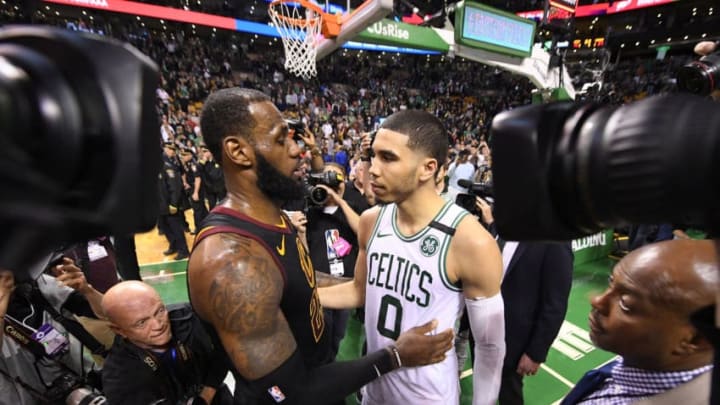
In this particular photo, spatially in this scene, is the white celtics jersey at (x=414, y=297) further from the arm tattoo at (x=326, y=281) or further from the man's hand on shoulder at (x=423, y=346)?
the arm tattoo at (x=326, y=281)

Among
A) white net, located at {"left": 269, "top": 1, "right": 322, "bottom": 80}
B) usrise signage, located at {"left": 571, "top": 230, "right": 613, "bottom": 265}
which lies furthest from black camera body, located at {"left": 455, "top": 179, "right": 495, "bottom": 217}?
usrise signage, located at {"left": 571, "top": 230, "right": 613, "bottom": 265}

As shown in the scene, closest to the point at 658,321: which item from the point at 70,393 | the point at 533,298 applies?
the point at 533,298

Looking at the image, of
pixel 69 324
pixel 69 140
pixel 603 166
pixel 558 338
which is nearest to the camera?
pixel 69 140

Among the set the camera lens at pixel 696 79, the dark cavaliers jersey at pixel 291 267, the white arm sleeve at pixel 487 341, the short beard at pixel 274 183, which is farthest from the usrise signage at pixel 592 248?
the short beard at pixel 274 183

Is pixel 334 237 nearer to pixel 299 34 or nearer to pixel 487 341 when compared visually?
pixel 487 341

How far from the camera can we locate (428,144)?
5.98 ft

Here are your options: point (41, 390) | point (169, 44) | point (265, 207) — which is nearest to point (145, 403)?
point (41, 390)

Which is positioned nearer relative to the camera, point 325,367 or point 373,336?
point 325,367

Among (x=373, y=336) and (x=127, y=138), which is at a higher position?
(x=127, y=138)

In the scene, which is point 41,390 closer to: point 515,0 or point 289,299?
point 289,299

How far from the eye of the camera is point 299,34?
4645mm

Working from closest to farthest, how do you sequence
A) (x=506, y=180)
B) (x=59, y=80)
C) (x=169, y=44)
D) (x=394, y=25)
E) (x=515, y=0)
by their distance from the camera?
(x=59, y=80)
(x=506, y=180)
(x=394, y=25)
(x=169, y=44)
(x=515, y=0)

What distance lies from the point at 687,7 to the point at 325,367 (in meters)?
31.0

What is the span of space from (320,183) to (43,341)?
2175mm
